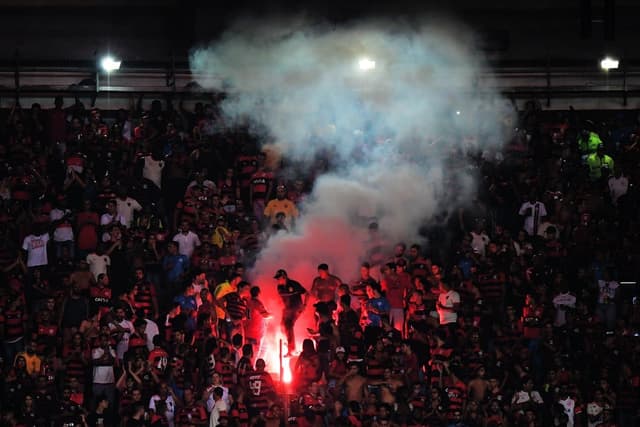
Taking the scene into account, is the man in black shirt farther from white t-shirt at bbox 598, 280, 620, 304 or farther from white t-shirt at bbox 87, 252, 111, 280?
white t-shirt at bbox 598, 280, 620, 304

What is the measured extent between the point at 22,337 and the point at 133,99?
6144 mm

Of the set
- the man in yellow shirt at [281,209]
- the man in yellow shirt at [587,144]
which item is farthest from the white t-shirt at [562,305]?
the man in yellow shirt at [281,209]

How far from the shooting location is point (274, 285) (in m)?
20.6

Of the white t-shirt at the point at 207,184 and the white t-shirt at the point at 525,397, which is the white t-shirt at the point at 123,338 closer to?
the white t-shirt at the point at 207,184

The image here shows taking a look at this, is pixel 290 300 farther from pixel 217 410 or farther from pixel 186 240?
pixel 217 410

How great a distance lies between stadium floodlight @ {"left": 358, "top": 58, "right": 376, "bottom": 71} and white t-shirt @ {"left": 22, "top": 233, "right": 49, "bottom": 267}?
669cm

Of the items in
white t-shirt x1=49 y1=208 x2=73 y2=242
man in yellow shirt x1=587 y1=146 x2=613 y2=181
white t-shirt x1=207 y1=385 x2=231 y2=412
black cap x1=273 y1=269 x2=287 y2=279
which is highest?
man in yellow shirt x1=587 y1=146 x2=613 y2=181

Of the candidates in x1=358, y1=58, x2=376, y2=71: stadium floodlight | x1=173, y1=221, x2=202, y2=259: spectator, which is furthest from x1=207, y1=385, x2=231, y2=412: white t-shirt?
x1=358, y1=58, x2=376, y2=71: stadium floodlight

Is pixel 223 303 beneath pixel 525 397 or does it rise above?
above

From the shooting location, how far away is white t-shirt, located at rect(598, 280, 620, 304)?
20234mm

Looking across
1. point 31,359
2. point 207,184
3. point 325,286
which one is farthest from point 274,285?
point 31,359

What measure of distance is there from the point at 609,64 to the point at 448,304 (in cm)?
762

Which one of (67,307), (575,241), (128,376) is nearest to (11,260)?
(67,307)

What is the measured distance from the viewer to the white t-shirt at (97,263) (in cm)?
2014
